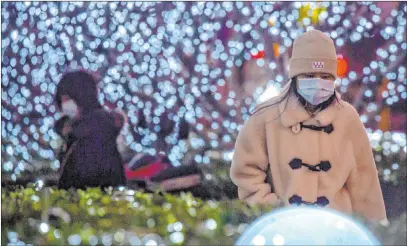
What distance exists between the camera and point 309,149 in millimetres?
3289

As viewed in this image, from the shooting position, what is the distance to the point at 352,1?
3.74m

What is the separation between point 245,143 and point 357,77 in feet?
2.87

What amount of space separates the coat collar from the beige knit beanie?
0.54 ft

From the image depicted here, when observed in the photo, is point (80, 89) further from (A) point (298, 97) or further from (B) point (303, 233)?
(B) point (303, 233)

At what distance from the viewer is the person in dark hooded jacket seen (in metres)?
3.78

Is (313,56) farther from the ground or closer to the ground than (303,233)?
farther from the ground

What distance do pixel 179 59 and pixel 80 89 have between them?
0.60 m

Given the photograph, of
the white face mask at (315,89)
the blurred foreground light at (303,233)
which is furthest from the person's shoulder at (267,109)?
the blurred foreground light at (303,233)

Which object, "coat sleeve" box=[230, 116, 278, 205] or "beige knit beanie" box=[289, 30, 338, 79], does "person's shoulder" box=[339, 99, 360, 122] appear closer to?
"beige knit beanie" box=[289, 30, 338, 79]

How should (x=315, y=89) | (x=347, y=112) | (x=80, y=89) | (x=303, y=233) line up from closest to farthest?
(x=303, y=233)
(x=315, y=89)
(x=347, y=112)
(x=80, y=89)

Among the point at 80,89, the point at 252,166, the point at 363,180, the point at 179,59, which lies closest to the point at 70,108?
the point at 80,89

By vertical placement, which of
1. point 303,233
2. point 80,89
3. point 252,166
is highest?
point 80,89

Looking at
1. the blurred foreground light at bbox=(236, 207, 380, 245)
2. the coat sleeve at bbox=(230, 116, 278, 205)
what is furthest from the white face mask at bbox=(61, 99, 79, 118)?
the blurred foreground light at bbox=(236, 207, 380, 245)

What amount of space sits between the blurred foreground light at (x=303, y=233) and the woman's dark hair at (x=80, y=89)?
1.43 metres
